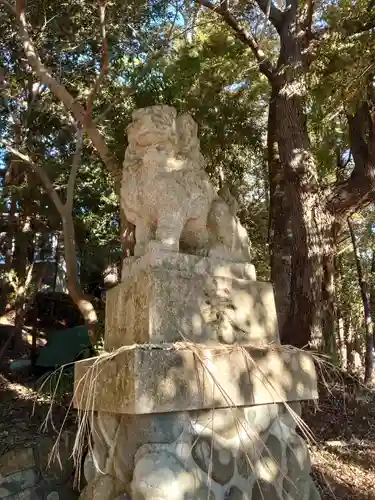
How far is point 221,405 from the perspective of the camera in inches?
90.2

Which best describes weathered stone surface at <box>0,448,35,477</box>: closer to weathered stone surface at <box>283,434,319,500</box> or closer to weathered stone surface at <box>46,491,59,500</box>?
weathered stone surface at <box>46,491,59,500</box>

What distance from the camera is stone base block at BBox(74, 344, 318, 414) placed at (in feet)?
6.93

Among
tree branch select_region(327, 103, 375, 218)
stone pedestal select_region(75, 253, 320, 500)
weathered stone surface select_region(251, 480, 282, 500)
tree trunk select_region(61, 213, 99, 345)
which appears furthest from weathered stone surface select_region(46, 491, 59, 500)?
tree branch select_region(327, 103, 375, 218)

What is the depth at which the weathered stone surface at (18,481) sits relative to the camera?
4.28 m

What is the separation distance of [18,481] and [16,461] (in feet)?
0.57

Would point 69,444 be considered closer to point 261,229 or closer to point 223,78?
point 223,78

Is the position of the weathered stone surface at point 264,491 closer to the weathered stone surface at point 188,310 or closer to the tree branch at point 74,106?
the weathered stone surface at point 188,310

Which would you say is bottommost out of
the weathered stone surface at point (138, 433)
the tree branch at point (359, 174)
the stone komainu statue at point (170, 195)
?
the weathered stone surface at point (138, 433)

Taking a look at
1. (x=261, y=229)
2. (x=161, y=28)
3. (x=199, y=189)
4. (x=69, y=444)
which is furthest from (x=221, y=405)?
(x=261, y=229)

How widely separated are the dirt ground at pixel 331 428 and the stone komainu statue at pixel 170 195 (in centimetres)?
202

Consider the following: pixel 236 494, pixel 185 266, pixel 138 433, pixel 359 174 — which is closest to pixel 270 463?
pixel 236 494

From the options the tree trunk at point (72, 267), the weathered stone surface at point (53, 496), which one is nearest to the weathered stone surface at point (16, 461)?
the weathered stone surface at point (53, 496)

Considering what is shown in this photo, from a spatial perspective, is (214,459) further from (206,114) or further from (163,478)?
(206,114)

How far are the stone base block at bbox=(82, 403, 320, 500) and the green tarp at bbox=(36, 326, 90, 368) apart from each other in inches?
195
